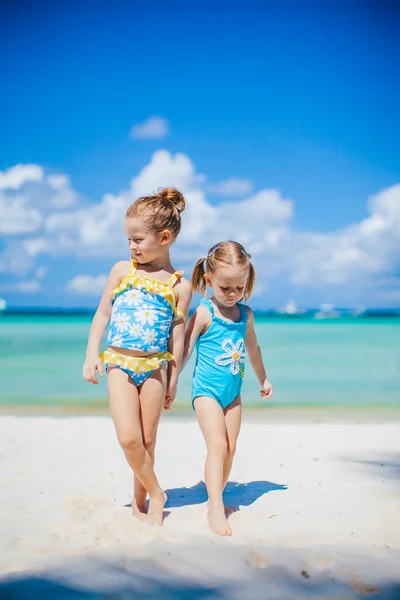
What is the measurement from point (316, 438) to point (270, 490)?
90.2 inches

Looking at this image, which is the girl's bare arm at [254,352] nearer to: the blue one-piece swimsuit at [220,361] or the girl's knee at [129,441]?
the blue one-piece swimsuit at [220,361]

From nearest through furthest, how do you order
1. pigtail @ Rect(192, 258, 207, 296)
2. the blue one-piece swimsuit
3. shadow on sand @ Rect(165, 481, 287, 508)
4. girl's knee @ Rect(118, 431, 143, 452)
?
1. girl's knee @ Rect(118, 431, 143, 452)
2. the blue one-piece swimsuit
3. pigtail @ Rect(192, 258, 207, 296)
4. shadow on sand @ Rect(165, 481, 287, 508)

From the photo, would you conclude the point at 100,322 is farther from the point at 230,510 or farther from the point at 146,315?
the point at 230,510

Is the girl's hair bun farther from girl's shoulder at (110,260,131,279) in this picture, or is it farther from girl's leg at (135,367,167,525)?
girl's leg at (135,367,167,525)

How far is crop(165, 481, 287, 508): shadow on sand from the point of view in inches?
161

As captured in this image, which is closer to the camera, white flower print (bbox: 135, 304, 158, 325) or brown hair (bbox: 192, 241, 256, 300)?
white flower print (bbox: 135, 304, 158, 325)

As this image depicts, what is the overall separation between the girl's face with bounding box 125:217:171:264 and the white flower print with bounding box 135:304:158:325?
0.32m

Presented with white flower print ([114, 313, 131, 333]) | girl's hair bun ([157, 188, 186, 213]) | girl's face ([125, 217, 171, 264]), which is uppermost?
girl's hair bun ([157, 188, 186, 213])

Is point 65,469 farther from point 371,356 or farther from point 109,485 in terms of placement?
point 371,356

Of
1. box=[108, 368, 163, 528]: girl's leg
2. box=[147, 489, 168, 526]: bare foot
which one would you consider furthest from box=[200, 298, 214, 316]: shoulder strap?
box=[147, 489, 168, 526]: bare foot

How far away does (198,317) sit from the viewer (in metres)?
3.71

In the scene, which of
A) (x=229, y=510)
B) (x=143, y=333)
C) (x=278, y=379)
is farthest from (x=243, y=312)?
(x=278, y=379)

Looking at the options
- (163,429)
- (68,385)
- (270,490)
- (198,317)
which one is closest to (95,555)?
(198,317)

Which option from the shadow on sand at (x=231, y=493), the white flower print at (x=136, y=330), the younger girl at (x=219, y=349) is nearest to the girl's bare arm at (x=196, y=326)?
the younger girl at (x=219, y=349)
